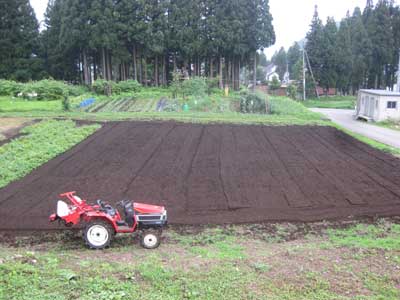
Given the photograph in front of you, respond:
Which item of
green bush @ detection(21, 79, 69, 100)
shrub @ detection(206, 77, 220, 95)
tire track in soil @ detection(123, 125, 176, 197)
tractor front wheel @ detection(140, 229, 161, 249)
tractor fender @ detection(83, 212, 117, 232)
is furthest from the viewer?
shrub @ detection(206, 77, 220, 95)

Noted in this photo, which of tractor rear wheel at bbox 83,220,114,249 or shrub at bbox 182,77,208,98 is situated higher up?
shrub at bbox 182,77,208,98

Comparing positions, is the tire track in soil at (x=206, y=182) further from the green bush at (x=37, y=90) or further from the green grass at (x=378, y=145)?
the green bush at (x=37, y=90)

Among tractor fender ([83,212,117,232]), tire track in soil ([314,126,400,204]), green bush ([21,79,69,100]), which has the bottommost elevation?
tire track in soil ([314,126,400,204])

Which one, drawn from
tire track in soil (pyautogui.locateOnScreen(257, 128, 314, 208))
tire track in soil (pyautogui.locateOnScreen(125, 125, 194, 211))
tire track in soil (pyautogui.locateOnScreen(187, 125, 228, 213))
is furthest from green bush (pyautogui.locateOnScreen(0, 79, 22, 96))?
tire track in soil (pyautogui.locateOnScreen(257, 128, 314, 208))

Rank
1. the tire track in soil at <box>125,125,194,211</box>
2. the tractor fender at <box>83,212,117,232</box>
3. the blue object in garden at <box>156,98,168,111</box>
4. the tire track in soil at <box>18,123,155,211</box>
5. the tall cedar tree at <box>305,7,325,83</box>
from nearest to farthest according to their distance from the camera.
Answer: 1. the tractor fender at <box>83,212,117,232</box>
2. the tire track in soil at <box>125,125,194,211</box>
3. the tire track in soil at <box>18,123,155,211</box>
4. the blue object in garden at <box>156,98,168,111</box>
5. the tall cedar tree at <box>305,7,325,83</box>

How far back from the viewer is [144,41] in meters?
36.5

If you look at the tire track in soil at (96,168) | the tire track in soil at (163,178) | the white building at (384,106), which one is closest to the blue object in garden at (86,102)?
the tire track in soil at (96,168)

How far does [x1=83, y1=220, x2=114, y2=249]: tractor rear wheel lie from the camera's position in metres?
7.02

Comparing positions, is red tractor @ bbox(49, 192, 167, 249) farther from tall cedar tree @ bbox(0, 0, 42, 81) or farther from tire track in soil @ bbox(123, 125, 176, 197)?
tall cedar tree @ bbox(0, 0, 42, 81)

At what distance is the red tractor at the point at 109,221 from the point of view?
7043mm

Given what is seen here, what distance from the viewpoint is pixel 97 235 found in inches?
278

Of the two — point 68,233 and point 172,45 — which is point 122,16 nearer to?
point 172,45

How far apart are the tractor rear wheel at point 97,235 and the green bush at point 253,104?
20183 mm

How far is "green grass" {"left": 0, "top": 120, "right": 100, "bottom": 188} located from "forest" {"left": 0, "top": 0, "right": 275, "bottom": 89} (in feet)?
59.7
